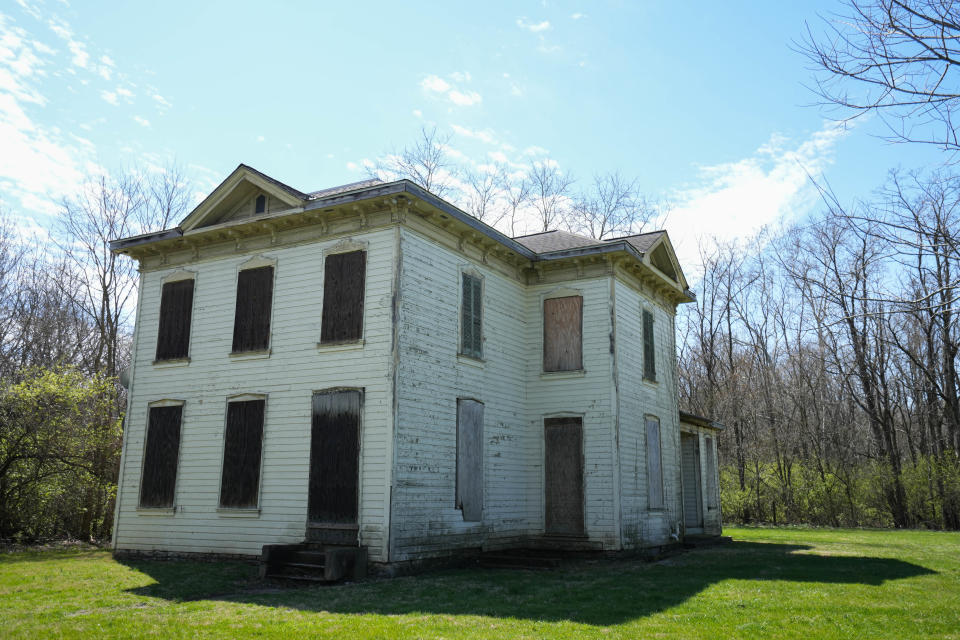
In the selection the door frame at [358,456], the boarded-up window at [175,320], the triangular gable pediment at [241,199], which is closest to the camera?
the door frame at [358,456]

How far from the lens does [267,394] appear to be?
1495 centimetres

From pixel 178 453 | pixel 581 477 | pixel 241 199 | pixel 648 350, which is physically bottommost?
pixel 581 477

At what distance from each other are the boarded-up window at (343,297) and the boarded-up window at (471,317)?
2.38 meters

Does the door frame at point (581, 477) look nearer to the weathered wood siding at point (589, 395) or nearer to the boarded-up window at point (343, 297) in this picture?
the weathered wood siding at point (589, 395)

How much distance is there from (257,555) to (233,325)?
4800 mm

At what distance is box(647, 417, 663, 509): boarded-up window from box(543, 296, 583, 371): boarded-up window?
2.83 meters

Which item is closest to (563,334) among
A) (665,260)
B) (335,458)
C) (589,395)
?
(589,395)

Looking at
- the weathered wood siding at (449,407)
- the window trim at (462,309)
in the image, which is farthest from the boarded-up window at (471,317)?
the weathered wood siding at (449,407)

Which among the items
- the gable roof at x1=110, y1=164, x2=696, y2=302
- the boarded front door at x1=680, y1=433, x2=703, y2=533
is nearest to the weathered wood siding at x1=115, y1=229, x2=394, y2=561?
the gable roof at x1=110, y1=164, x2=696, y2=302

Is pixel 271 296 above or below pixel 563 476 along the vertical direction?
above

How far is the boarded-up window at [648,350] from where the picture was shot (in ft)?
62.0

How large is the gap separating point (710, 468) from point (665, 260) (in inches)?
291

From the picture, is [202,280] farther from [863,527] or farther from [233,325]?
[863,527]

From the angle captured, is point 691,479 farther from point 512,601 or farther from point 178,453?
point 178,453
